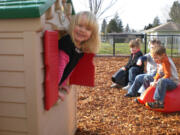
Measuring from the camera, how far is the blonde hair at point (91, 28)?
83.4 inches

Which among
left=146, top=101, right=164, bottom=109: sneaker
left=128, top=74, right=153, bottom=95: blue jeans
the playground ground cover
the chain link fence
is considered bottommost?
the playground ground cover

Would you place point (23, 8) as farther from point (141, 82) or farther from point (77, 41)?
point (141, 82)

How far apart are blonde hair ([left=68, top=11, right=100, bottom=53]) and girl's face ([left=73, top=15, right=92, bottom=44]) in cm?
2

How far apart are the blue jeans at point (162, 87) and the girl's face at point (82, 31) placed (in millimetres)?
2157

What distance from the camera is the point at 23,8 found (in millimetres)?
1542

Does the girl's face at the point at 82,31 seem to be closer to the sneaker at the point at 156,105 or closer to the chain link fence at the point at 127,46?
the sneaker at the point at 156,105

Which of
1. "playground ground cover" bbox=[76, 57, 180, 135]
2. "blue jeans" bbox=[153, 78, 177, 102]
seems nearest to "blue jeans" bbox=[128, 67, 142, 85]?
"playground ground cover" bbox=[76, 57, 180, 135]

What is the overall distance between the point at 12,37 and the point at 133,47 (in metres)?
4.28

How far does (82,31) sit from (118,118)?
201cm

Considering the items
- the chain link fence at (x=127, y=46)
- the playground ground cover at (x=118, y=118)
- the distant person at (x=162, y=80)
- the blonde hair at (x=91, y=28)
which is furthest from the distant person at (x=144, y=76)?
the chain link fence at (x=127, y=46)

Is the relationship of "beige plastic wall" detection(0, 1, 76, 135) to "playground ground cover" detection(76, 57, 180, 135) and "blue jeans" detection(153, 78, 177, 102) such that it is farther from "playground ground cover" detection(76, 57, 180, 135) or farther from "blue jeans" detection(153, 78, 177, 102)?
"blue jeans" detection(153, 78, 177, 102)

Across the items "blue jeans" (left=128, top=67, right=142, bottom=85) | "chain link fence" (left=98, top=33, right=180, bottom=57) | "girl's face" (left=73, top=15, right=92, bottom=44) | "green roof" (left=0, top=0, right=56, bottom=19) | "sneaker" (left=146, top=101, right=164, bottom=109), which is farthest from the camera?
"chain link fence" (left=98, top=33, right=180, bottom=57)

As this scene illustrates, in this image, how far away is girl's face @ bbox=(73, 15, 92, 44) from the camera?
212 centimetres

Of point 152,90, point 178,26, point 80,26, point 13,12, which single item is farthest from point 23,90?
point 178,26
